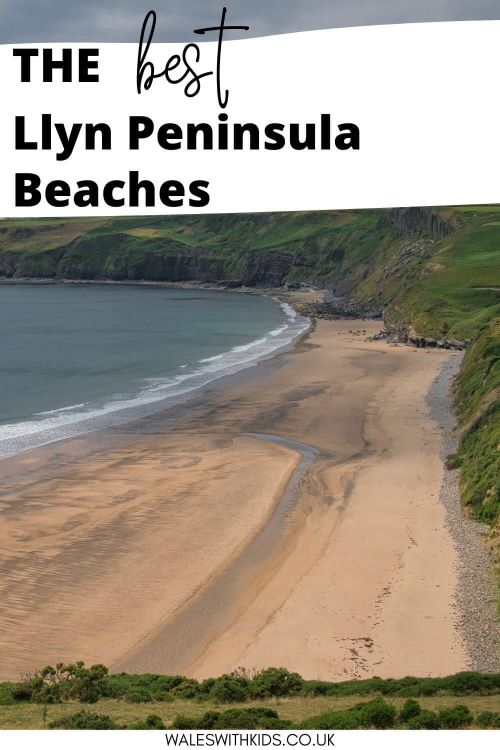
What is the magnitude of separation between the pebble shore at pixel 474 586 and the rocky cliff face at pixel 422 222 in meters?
93.0

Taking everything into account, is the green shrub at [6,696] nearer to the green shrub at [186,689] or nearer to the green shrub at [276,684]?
the green shrub at [186,689]

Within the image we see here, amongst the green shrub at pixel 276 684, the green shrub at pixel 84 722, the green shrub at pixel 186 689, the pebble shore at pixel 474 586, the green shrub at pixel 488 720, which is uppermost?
the green shrub at pixel 488 720

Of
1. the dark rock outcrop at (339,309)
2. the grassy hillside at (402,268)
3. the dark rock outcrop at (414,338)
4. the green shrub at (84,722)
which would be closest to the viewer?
the green shrub at (84,722)

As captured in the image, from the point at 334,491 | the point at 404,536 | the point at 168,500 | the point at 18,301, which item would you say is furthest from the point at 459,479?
the point at 18,301

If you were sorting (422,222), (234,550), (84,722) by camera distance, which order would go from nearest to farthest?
(84,722) < (234,550) < (422,222)

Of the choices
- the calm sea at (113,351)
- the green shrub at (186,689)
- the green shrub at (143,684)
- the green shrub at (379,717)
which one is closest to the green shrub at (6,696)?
the green shrub at (143,684)

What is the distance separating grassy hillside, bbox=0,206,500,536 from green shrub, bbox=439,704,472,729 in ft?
50.8

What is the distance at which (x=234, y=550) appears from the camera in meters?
25.9

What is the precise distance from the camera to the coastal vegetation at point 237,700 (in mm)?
11438

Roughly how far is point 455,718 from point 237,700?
16.4 ft

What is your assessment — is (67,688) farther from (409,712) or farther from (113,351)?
→ (113,351)

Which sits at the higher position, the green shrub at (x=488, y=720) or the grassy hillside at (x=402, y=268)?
the grassy hillside at (x=402, y=268)

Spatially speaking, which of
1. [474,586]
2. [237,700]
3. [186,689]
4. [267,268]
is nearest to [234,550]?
[474,586]
